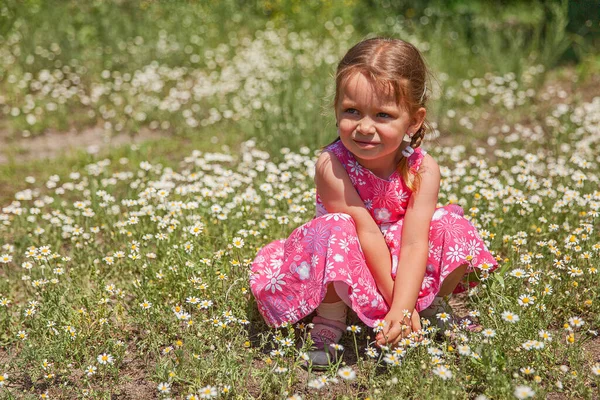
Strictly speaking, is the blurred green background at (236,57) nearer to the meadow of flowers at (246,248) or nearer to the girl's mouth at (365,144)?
the meadow of flowers at (246,248)

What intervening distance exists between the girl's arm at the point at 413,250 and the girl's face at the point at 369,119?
29 cm

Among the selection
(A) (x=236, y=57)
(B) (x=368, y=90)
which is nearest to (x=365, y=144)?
(B) (x=368, y=90)

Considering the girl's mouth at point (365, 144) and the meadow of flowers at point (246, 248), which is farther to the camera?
the girl's mouth at point (365, 144)

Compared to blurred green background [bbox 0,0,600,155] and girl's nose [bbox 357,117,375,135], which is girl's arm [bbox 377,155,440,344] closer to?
girl's nose [bbox 357,117,375,135]

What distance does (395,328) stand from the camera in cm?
314

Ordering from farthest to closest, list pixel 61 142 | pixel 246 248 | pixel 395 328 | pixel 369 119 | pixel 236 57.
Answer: pixel 236 57, pixel 61 142, pixel 246 248, pixel 369 119, pixel 395 328

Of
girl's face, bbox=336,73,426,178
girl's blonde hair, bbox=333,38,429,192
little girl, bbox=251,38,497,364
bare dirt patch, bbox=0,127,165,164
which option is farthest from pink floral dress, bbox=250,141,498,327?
bare dirt patch, bbox=0,127,165,164

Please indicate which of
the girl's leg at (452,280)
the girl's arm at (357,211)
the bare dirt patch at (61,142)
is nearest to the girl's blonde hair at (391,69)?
the girl's arm at (357,211)

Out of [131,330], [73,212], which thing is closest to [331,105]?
[131,330]

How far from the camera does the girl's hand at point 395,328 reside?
312 cm

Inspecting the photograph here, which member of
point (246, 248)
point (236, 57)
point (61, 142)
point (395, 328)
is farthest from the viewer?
point (236, 57)

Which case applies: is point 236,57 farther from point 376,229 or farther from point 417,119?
point 376,229

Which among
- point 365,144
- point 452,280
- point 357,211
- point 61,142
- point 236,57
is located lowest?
point 61,142

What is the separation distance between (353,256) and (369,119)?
688 millimetres
